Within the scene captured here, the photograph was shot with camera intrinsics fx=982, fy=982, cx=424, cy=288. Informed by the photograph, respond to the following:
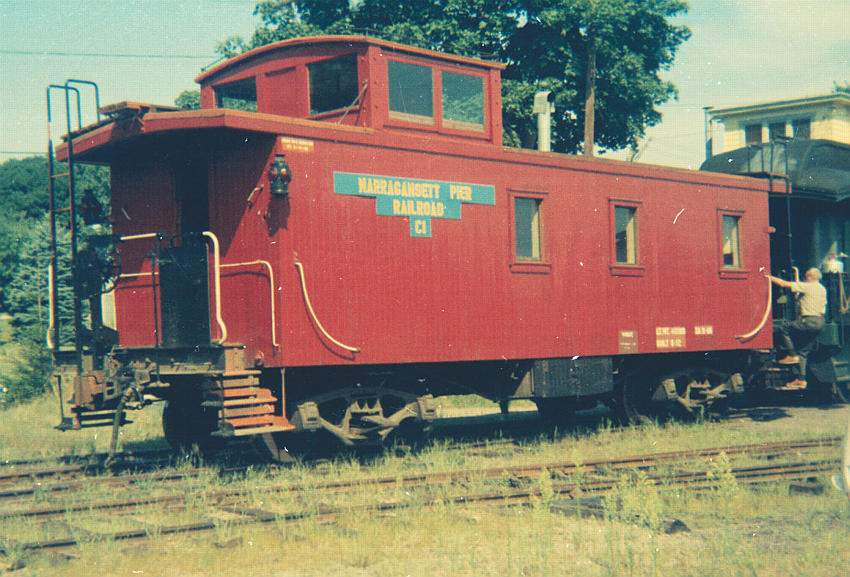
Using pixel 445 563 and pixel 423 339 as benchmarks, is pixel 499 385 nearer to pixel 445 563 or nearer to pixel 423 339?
pixel 423 339

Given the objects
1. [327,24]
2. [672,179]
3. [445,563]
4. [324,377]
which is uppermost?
[327,24]

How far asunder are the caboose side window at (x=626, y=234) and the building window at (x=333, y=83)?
4.26 meters

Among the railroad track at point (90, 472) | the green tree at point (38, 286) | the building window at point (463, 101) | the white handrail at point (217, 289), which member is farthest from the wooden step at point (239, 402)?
the green tree at point (38, 286)

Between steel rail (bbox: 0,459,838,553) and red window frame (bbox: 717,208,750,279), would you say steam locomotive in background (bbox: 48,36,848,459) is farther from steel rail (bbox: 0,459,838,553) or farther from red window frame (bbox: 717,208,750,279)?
steel rail (bbox: 0,459,838,553)

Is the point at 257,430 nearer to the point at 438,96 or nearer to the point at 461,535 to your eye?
the point at 461,535

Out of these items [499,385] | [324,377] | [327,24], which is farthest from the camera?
[327,24]

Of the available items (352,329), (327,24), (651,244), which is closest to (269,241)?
(352,329)

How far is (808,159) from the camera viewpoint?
1761 cm

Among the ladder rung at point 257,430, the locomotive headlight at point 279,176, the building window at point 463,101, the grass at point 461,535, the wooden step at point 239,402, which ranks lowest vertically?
the grass at point 461,535

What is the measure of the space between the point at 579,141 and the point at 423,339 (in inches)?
748

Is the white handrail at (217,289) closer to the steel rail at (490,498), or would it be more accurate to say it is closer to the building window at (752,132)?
the steel rail at (490,498)

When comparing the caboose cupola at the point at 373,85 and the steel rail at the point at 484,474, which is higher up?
the caboose cupola at the point at 373,85

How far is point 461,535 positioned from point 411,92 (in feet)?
19.0

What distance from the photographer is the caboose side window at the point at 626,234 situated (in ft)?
44.0
